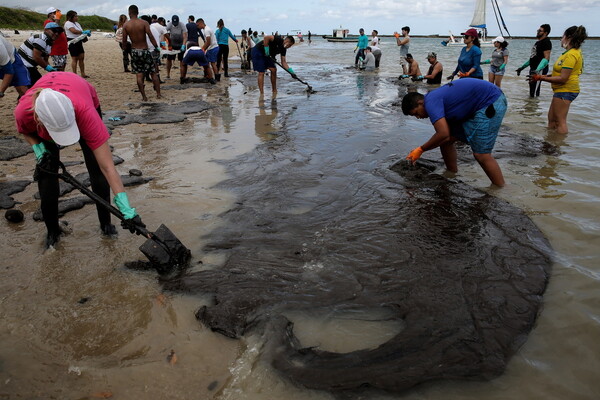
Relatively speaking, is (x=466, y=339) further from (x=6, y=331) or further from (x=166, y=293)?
(x=6, y=331)

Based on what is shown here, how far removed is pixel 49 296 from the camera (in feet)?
7.83

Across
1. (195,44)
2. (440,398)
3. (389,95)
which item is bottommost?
(440,398)

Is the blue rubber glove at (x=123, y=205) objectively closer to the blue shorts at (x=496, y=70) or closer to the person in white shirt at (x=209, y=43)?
the blue shorts at (x=496, y=70)

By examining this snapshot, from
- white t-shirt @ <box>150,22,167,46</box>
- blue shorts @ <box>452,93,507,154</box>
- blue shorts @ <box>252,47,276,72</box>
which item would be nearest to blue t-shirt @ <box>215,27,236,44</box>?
white t-shirt @ <box>150,22,167,46</box>

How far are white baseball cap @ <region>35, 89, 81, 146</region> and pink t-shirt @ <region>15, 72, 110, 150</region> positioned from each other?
4.4 inches

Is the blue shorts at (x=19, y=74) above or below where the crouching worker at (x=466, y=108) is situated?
above

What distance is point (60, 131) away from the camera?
2.25m

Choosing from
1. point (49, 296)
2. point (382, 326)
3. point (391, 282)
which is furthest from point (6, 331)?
point (391, 282)

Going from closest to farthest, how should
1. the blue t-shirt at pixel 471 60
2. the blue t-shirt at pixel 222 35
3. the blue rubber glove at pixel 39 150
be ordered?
the blue rubber glove at pixel 39 150, the blue t-shirt at pixel 471 60, the blue t-shirt at pixel 222 35

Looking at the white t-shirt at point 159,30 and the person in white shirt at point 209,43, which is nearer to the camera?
the white t-shirt at point 159,30

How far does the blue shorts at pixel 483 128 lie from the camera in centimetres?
384

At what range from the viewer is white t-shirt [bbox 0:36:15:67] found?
4883mm

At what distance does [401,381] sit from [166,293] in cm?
149

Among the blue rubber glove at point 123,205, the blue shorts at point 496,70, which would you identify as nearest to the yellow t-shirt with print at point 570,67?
the blue shorts at point 496,70
